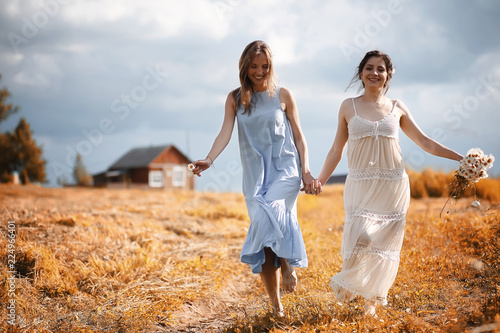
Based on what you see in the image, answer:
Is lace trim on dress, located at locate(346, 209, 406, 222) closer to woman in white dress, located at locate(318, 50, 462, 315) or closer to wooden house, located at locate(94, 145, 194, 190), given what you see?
woman in white dress, located at locate(318, 50, 462, 315)

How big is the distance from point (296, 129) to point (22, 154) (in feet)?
128

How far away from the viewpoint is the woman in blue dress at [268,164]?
409 cm

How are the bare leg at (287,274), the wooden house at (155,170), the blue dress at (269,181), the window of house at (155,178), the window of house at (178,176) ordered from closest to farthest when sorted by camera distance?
the blue dress at (269,181) < the bare leg at (287,274) < the window of house at (155,178) < the wooden house at (155,170) < the window of house at (178,176)

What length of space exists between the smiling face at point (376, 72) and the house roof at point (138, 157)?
3777cm

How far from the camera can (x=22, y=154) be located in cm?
3812

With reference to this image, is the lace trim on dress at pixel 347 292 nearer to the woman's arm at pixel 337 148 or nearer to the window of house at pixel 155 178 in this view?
the woman's arm at pixel 337 148

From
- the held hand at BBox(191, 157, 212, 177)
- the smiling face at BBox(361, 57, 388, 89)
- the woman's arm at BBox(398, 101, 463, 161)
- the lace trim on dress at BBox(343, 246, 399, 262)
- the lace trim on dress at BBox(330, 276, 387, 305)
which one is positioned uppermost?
the smiling face at BBox(361, 57, 388, 89)

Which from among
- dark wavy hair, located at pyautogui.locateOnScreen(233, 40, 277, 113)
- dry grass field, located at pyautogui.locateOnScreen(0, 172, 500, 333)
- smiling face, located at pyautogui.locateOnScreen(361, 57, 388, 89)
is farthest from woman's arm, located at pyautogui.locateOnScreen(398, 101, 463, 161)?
dark wavy hair, located at pyautogui.locateOnScreen(233, 40, 277, 113)

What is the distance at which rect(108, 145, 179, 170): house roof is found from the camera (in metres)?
42.1

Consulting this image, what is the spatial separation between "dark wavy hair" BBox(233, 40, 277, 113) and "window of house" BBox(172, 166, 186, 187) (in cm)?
3696

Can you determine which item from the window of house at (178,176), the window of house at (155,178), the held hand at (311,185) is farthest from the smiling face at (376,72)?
the window of house at (178,176)

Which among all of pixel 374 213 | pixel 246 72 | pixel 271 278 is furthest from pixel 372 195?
pixel 246 72

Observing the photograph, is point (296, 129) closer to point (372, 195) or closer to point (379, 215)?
point (372, 195)

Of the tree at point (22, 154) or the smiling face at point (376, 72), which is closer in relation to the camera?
the smiling face at point (376, 72)
